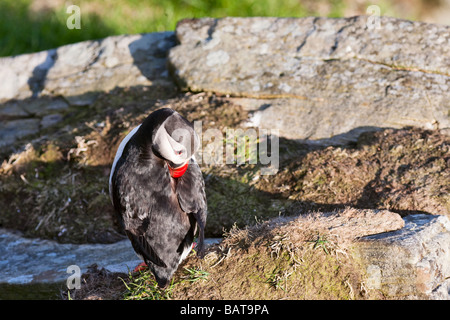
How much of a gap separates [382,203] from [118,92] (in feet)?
11.8

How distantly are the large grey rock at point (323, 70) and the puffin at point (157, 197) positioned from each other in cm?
195

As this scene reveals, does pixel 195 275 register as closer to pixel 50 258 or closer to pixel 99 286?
pixel 99 286

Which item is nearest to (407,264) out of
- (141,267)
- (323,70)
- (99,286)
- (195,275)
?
(195,275)

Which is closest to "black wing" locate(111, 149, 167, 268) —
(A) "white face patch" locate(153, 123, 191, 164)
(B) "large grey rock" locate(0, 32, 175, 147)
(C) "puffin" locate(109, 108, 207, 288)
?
(C) "puffin" locate(109, 108, 207, 288)

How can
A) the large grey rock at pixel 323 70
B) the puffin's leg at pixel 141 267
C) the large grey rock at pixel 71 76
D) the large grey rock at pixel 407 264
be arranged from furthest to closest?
1. the large grey rock at pixel 71 76
2. the large grey rock at pixel 323 70
3. the puffin's leg at pixel 141 267
4. the large grey rock at pixel 407 264

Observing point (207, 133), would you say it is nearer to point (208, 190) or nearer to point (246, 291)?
point (208, 190)

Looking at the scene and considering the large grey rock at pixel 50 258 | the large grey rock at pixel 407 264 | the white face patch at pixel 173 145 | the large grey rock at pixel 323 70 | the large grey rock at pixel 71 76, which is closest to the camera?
the large grey rock at pixel 407 264

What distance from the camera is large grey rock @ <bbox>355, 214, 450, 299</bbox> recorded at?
3350 mm

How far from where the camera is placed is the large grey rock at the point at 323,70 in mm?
5410

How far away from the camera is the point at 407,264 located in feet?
11.2

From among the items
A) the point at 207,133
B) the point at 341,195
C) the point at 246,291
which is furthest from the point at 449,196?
the point at 207,133

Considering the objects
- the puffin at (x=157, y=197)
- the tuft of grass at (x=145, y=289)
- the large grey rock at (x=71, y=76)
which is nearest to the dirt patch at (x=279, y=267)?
the tuft of grass at (x=145, y=289)

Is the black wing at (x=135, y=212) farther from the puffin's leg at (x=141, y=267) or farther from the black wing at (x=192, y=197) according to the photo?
the black wing at (x=192, y=197)

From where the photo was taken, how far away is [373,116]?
5.38 metres
